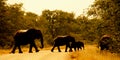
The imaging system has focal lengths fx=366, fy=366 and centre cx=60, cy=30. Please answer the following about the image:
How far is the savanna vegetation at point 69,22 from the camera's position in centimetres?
2322

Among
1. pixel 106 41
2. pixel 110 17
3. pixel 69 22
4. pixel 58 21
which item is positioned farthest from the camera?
pixel 69 22

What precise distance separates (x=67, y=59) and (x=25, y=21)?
34230mm

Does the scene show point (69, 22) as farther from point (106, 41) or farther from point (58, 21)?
point (106, 41)

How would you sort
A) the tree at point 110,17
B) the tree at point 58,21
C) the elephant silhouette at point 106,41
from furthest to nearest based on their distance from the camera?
1. the tree at point 58,21
2. the elephant silhouette at point 106,41
3. the tree at point 110,17

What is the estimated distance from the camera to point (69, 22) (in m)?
91.1

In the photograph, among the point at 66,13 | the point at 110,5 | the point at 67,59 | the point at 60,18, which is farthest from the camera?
the point at 66,13

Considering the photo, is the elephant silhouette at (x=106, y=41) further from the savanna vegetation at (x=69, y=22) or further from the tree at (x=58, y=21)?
the tree at (x=58, y=21)

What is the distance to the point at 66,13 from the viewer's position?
93.4 metres

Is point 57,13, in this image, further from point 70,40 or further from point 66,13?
point 70,40

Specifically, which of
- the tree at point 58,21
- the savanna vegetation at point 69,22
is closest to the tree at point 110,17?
the savanna vegetation at point 69,22

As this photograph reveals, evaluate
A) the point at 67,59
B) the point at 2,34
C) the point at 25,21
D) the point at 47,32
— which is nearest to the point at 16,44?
the point at 67,59

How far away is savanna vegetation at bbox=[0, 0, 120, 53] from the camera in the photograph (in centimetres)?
2322

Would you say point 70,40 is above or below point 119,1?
below

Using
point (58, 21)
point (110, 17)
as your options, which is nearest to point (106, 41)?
point (110, 17)
